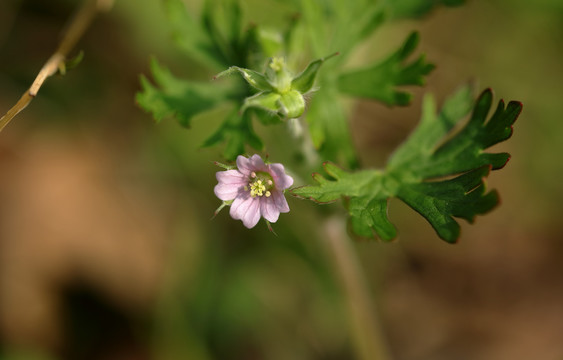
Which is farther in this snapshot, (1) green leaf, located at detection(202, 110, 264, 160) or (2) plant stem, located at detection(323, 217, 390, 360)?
(2) plant stem, located at detection(323, 217, 390, 360)

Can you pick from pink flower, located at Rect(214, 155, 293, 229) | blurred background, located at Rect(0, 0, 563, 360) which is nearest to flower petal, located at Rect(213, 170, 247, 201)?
pink flower, located at Rect(214, 155, 293, 229)

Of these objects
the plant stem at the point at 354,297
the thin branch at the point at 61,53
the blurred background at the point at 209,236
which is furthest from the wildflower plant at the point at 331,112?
the blurred background at the point at 209,236

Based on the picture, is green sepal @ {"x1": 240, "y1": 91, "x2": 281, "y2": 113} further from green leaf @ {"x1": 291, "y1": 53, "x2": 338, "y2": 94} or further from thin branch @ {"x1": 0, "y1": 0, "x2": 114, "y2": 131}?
thin branch @ {"x1": 0, "y1": 0, "x2": 114, "y2": 131}

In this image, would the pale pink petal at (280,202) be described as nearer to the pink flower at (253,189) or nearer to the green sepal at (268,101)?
the pink flower at (253,189)

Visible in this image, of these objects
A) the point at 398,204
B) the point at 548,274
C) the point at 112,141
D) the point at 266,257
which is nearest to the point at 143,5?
the point at 112,141

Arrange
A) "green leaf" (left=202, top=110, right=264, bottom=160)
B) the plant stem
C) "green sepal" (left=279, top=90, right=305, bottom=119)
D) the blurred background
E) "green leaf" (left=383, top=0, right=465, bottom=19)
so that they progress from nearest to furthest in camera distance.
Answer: "green sepal" (left=279, top=90, right=305, bottom=119), "green leaf" (left=202, top=110, right=264, bottom=160), "green leaf" (left=383, top=0, right=465, bottom=19), the plant stem, the blurred background

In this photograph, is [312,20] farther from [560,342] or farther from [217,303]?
[560,342]

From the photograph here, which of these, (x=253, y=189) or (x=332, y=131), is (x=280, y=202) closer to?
(x=253, y=189)
